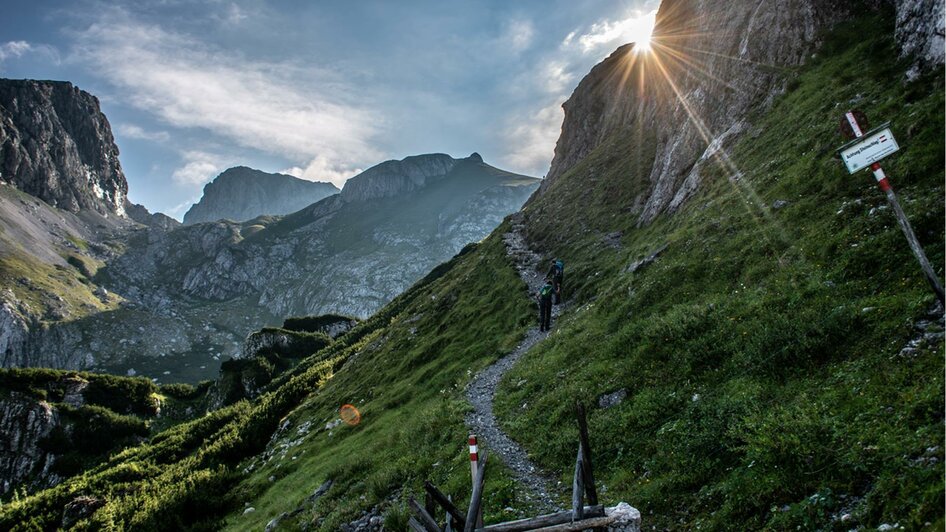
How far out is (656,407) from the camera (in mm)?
14594

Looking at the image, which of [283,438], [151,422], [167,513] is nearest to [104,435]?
[151,422]

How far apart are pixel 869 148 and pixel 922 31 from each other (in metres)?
17.7

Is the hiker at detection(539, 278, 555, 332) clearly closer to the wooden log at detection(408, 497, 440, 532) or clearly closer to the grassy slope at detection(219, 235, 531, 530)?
the grassy slope at detection(219, 235, 531, 530)

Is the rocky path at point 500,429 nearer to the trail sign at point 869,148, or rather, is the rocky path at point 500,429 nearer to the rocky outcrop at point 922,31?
the trail sign at point 869,148

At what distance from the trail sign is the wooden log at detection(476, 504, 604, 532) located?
9792 millimetres

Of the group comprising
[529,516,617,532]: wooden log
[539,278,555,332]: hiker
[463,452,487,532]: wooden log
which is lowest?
[529,516,617,532]: wooden log

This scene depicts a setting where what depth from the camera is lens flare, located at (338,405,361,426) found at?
35844 millimetres

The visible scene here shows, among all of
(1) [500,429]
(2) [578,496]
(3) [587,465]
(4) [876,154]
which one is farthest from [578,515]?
(1) [500,429]

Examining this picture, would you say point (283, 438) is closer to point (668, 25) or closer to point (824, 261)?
point (824, 261)

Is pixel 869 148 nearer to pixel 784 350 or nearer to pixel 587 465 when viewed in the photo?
pixel 784 350

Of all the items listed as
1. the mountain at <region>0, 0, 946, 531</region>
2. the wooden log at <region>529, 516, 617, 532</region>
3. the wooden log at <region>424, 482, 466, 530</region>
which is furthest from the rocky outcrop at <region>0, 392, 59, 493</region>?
the wooden log at <region>529, 516, 617, 532</region>

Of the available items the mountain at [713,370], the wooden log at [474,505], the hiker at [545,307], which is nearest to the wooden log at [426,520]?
the wooden log at [474,505]

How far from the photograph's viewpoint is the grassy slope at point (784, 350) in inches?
341

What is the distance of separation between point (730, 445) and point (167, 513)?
3843cm
